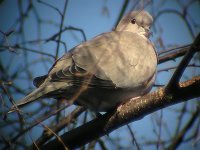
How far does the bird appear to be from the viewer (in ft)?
9.43

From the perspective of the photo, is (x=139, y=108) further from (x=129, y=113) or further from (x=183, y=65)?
(x=183, y=65)

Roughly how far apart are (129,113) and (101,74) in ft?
1.57

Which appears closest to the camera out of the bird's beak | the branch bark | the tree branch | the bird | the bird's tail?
the tree branch

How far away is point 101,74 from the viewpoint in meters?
3.00

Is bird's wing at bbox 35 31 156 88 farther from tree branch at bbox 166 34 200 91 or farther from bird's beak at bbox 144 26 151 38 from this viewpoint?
tree branch at bbox 166 34 200 91

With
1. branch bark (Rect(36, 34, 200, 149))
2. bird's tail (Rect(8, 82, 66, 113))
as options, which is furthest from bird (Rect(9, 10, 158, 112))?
branch bark (Rect(36, 34, 200, 149))

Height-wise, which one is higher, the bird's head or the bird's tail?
the bird's tail

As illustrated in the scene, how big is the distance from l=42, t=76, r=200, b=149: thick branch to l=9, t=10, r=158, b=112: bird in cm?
20

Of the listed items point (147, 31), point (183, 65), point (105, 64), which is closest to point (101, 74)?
Answer: point (105, 64)

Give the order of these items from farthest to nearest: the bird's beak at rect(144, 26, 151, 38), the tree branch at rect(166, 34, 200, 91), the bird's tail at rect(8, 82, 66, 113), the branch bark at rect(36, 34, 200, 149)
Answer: the bird's beak at rect(144, 26, 151, 38) → the bird's tail at rect(8, 82, 66, 113) → the branch bark at rect(36, 34, 200, 149) → the tree branch at rect(166, 34, 200, 91)

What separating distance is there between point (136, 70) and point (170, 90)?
85cm

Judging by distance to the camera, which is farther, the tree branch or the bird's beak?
the bird's beak

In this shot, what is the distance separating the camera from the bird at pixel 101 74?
2873mm

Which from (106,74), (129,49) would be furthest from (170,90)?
(129,49)
